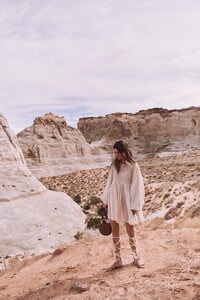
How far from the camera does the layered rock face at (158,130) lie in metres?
71.9

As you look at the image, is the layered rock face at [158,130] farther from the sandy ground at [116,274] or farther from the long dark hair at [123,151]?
the long dark hair at [123,151]

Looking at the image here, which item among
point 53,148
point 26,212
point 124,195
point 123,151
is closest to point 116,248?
point 124,195

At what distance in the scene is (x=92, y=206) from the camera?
26281 millimetres

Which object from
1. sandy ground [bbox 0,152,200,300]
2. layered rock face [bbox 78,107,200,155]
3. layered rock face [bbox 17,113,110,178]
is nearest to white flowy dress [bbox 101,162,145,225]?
sandy ground [bbox 0,152,200,300]

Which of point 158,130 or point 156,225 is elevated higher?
point 158,130

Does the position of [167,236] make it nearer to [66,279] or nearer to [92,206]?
[66,279]

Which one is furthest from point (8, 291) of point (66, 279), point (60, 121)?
point (60, 121)

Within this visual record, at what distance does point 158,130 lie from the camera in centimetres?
7681

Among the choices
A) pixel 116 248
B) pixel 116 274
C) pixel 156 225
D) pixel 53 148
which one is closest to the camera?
pixel 116 274

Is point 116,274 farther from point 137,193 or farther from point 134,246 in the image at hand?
point 137,193

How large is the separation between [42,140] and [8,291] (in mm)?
42520

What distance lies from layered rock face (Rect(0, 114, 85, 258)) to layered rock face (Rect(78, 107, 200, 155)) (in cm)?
5336

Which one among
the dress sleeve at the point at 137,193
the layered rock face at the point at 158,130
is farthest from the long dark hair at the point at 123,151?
the layered rock face at the point at 158,130

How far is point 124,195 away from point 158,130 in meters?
72.6
